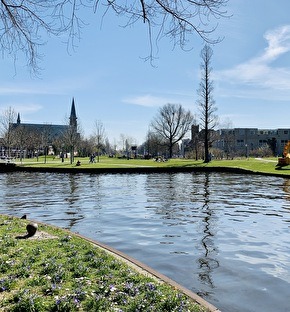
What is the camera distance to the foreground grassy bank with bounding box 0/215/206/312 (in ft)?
13.4

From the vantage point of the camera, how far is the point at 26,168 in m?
43.9

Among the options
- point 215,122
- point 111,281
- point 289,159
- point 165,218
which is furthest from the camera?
point 215,122

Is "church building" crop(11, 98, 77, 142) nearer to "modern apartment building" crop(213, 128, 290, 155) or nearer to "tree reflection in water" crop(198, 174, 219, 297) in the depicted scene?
"tree reflection in water" crop(198, 174, 219, 297)

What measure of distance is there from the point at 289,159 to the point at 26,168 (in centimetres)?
3116

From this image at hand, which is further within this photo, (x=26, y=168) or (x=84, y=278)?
(x=26, y=168)

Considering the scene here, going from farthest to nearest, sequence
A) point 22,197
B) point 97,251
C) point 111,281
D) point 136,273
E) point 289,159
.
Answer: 1. point 289,159
2. point 22,197
3. point 97,251
4. point 136,273
5. point 111,281

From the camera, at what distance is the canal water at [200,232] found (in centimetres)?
613

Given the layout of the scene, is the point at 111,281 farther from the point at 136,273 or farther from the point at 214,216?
the point at 214,216

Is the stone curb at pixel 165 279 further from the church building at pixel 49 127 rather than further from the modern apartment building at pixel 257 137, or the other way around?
the modern apartment building at pixel 257 137

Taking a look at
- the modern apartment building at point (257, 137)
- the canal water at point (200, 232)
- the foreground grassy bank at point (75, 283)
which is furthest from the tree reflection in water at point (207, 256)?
the modern apartment building at point (257, 137)

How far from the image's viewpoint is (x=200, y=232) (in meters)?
10.3

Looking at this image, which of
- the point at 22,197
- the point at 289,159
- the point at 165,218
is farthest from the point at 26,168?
the point at 165,218

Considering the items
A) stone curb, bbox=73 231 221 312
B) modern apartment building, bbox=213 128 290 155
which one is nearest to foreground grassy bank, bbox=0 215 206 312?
stone curb, bbox=73 231 221 312

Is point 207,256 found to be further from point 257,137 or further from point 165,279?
point 257,137
